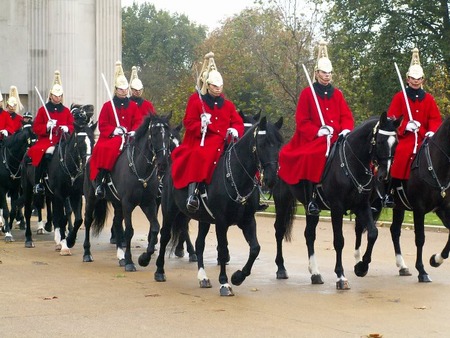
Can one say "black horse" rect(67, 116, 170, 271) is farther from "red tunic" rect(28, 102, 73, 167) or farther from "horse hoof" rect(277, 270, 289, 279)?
"red tunic" rect(28, 102, 73, 167)

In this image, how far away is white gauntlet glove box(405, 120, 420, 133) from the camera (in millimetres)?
15805

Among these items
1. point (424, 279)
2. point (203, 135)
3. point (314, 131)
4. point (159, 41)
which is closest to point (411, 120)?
point (314, 131)

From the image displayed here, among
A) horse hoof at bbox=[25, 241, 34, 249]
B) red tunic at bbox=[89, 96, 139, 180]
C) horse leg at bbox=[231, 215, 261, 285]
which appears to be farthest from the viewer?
horse hoof at bbox=[25, 241, 34, 249]

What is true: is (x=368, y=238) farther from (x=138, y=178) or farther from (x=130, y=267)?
(x=138, y=178)

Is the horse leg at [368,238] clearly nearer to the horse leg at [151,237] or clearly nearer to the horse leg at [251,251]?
the horse leg at [251,251]

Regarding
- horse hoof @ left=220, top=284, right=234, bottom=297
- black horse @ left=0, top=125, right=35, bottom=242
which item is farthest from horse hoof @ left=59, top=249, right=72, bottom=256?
horse hoof @ left=220, top=284, right=234, bottom=297

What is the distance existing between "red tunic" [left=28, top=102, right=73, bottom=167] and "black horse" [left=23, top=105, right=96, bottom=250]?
421 mm

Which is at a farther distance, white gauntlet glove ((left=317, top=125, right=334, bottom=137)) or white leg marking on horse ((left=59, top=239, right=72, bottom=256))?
white leg marking on horse ((left=59, top=239, right=72, bottom=256))

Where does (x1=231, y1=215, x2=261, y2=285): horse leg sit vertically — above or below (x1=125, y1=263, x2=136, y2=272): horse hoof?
above

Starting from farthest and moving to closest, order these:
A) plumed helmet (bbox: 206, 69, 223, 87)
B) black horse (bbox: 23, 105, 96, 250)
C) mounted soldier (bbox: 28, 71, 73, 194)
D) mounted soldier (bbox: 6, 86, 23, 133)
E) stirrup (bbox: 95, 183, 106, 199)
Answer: mounted soldier (bbox: 6, 86, 23, 133), mounted soldier (bbox: 28, 71, 73, 194), black horse (bbox: 23, 105, 96, 250), stirrup (bbox: 95, 183, 106, 199), plumed helmet (bbox: 206, 69, 223, 87)

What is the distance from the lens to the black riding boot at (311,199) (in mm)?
14758

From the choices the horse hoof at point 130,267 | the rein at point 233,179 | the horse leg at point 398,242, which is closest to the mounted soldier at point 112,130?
the horse hoof at point 130,267

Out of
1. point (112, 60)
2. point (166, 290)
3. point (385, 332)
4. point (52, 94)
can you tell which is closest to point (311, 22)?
point (112, 60)

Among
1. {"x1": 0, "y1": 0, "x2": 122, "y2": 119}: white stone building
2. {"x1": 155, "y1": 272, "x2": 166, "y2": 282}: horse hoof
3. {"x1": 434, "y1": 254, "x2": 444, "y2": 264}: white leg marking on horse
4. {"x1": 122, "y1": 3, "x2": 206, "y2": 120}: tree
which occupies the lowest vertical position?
{"x1": 155, "y1": 272, "x2": 166, "y2": 282}: horse hoof
